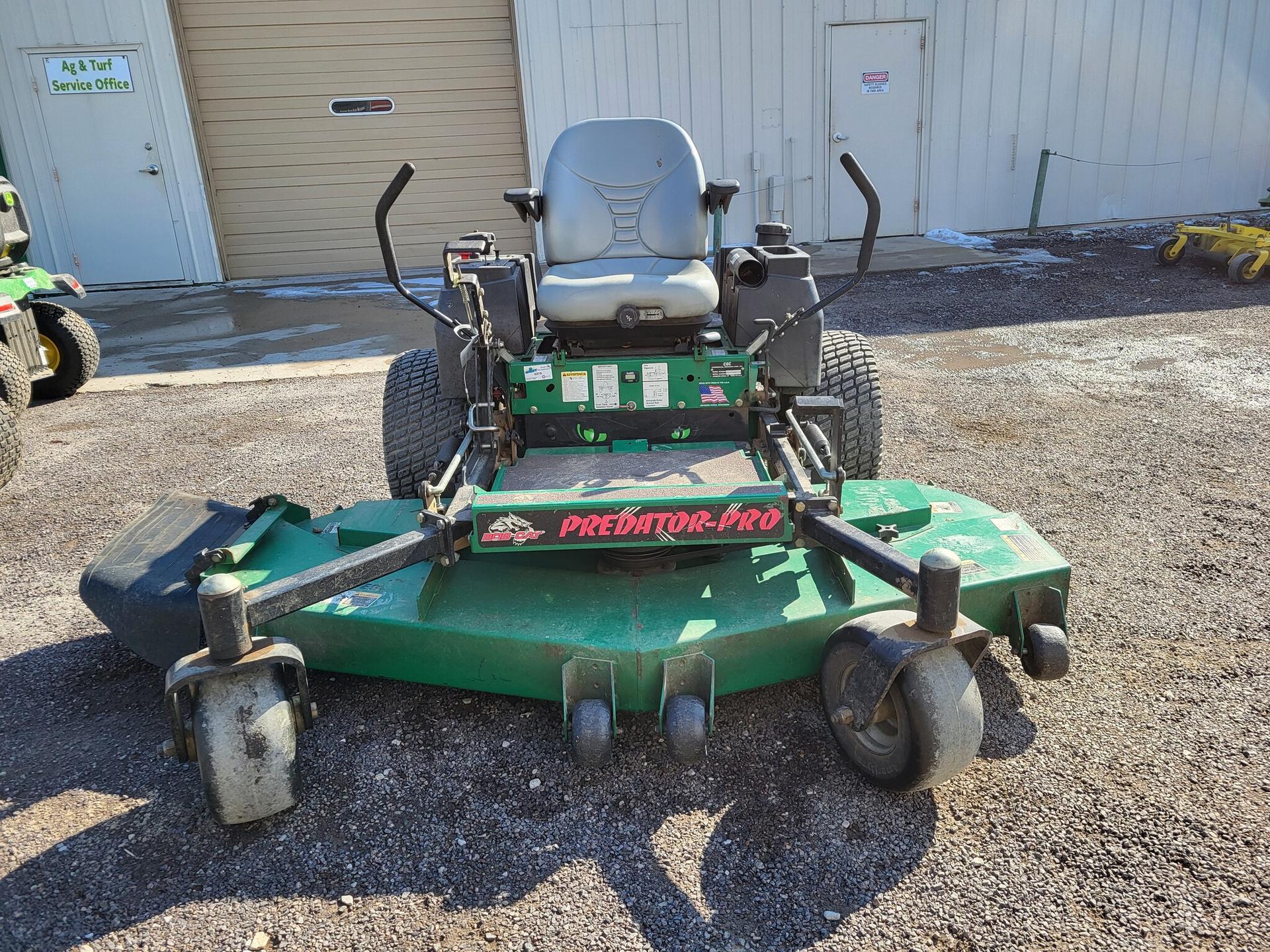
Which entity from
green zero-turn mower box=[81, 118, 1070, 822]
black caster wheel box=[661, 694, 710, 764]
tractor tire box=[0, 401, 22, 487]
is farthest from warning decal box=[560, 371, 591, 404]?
tractor tire box=[0, 401, 22, 487]

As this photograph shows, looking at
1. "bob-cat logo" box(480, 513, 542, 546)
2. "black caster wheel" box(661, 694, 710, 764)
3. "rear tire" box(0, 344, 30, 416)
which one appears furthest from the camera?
"rear tire" box(0, 344, 30, 416)

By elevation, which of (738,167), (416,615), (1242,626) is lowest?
(1242,626)

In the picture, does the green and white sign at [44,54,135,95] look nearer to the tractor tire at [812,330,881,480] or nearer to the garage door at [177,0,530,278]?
the garage door at [177,0,530,278]

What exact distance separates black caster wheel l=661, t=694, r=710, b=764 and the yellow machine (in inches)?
318

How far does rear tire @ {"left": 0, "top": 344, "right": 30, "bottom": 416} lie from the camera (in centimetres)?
549

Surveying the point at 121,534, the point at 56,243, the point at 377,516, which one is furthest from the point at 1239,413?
the point at 56,243

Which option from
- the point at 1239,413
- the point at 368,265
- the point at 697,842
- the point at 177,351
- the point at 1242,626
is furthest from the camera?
the point at 368,265

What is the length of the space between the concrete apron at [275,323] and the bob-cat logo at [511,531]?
466 centimetres

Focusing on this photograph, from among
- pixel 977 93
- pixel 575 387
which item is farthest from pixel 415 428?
pixel 977 93

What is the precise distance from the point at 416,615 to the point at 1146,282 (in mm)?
8072

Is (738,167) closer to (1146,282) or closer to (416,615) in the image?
(1146,282)

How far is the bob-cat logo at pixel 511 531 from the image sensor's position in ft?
8.39

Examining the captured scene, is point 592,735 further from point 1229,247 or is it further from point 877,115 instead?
point 877,115

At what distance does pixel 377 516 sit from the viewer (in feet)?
10.5
